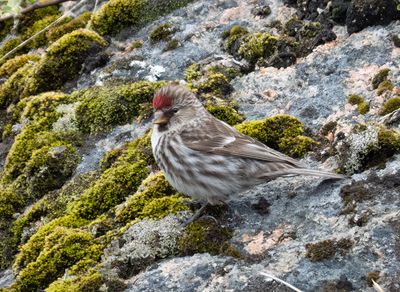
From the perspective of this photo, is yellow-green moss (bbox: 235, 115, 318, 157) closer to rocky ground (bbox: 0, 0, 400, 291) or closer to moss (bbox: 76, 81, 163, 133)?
rocky ground (bbox: 0, 0, 400, 291)

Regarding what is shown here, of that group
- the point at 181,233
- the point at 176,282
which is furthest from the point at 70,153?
the point at 176,282

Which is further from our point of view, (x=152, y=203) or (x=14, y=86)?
(x=14, y=86)

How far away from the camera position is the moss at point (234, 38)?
6812 mm

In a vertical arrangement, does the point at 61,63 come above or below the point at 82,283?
above

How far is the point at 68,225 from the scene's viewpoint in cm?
538

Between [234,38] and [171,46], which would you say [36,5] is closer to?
[171,46]

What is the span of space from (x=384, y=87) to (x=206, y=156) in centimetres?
163

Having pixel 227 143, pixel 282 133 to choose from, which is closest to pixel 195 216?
pixel 227 143

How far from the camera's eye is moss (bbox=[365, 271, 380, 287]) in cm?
379

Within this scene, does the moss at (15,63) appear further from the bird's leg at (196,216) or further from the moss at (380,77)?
the moss at (380,77)

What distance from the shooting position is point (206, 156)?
5426 millimetres

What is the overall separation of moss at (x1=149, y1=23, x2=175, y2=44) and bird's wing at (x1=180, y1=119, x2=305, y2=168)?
6.03 ft

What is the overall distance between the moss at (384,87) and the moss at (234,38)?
1683 mm

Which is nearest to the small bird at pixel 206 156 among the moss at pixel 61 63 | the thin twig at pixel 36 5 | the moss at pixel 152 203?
the moss at pixel 152 203
